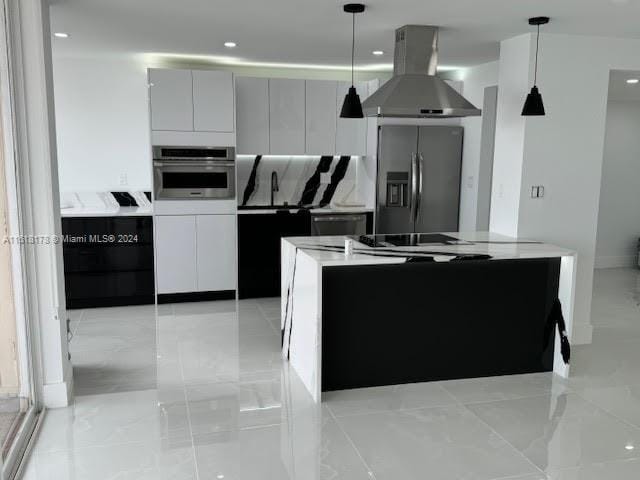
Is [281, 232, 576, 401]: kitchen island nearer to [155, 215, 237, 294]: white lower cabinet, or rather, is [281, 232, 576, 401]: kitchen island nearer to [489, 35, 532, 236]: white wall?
[489, 35, 532, 236]: white wall

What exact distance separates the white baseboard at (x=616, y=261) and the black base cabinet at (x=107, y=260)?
6043 mm

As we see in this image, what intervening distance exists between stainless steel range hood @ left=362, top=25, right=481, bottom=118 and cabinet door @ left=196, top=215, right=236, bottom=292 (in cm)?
236

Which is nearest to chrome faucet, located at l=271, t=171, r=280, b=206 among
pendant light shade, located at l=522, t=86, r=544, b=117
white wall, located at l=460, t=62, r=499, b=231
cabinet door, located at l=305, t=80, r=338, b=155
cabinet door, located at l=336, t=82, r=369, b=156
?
cabinet door, located at l=305, t=80, r=338, b=155

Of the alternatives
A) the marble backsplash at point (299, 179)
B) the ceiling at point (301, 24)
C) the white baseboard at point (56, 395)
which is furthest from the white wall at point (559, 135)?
the white baseboard at point (56, 395)

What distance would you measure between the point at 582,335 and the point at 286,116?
3.66 m

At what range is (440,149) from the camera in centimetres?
646

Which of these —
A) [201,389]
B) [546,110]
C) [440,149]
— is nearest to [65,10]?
[201,389]

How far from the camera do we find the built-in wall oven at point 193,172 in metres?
5.71

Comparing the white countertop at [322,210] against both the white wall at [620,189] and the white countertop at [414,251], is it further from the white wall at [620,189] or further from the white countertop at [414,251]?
the white wall at [620,189]

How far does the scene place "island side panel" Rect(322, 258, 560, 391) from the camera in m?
3.69

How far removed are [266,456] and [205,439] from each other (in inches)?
15.4

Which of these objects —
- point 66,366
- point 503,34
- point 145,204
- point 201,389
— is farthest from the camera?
point 145,204

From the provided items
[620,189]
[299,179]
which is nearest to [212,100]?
[299,179]

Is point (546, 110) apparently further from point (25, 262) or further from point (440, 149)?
point (25, 262)
